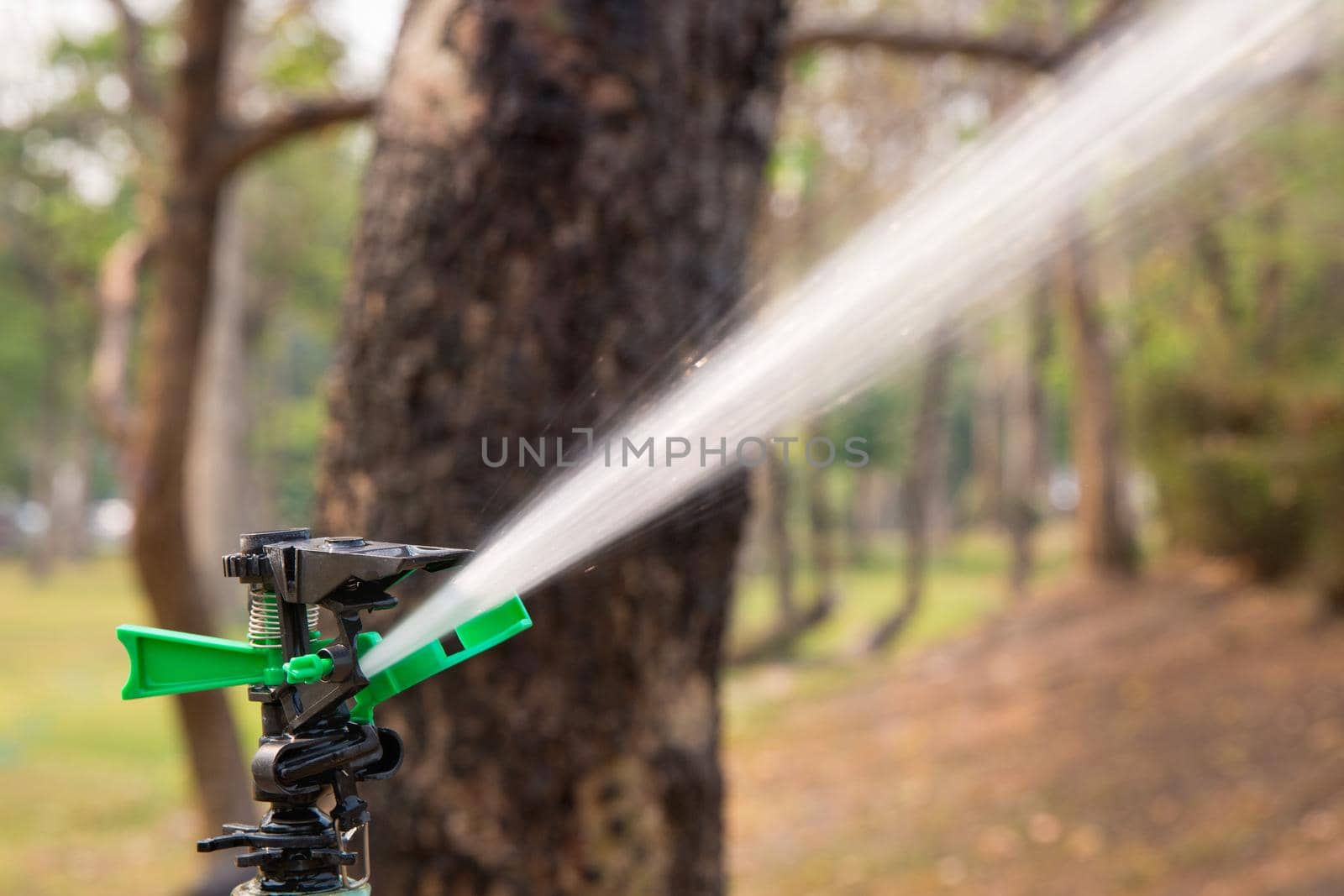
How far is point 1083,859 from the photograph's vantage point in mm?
6770

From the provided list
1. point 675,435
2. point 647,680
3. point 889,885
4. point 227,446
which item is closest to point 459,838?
point 647,680

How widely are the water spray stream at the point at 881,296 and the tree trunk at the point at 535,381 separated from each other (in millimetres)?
346

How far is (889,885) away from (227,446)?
1116 centimetres

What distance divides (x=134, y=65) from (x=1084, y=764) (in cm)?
712

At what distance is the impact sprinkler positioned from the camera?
3.14 ft

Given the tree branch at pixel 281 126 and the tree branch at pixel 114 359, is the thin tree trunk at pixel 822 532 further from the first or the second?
the tree branch at pixel 281 126

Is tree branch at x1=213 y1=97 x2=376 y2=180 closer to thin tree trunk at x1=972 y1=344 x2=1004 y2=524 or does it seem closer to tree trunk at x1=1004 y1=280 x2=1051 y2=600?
tree trunk at x1=1004 y1=280 x2=1051 y2=600

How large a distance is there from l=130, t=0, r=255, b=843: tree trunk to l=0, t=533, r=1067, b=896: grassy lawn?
2.38 metres

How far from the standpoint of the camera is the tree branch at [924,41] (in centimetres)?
491

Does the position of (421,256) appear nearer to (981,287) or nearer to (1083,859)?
(981,287)

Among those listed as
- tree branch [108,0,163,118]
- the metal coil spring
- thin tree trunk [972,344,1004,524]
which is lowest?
the metal coil spring

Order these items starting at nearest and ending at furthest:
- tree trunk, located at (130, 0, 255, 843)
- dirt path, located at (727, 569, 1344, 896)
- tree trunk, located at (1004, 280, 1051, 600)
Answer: tree trunk, located at (130, 0, 255, 843) < dirt path, located at (727, 569, 1344, 896) < tree trunk, located at (1004, 280, 1051, 600)

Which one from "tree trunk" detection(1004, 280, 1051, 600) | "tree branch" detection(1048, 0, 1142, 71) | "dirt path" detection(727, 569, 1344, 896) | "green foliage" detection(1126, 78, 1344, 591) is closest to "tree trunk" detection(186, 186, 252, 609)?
"dirt path" detection(727, 569, 1344, 896)

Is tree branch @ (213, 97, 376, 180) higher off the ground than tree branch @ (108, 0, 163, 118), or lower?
lower
